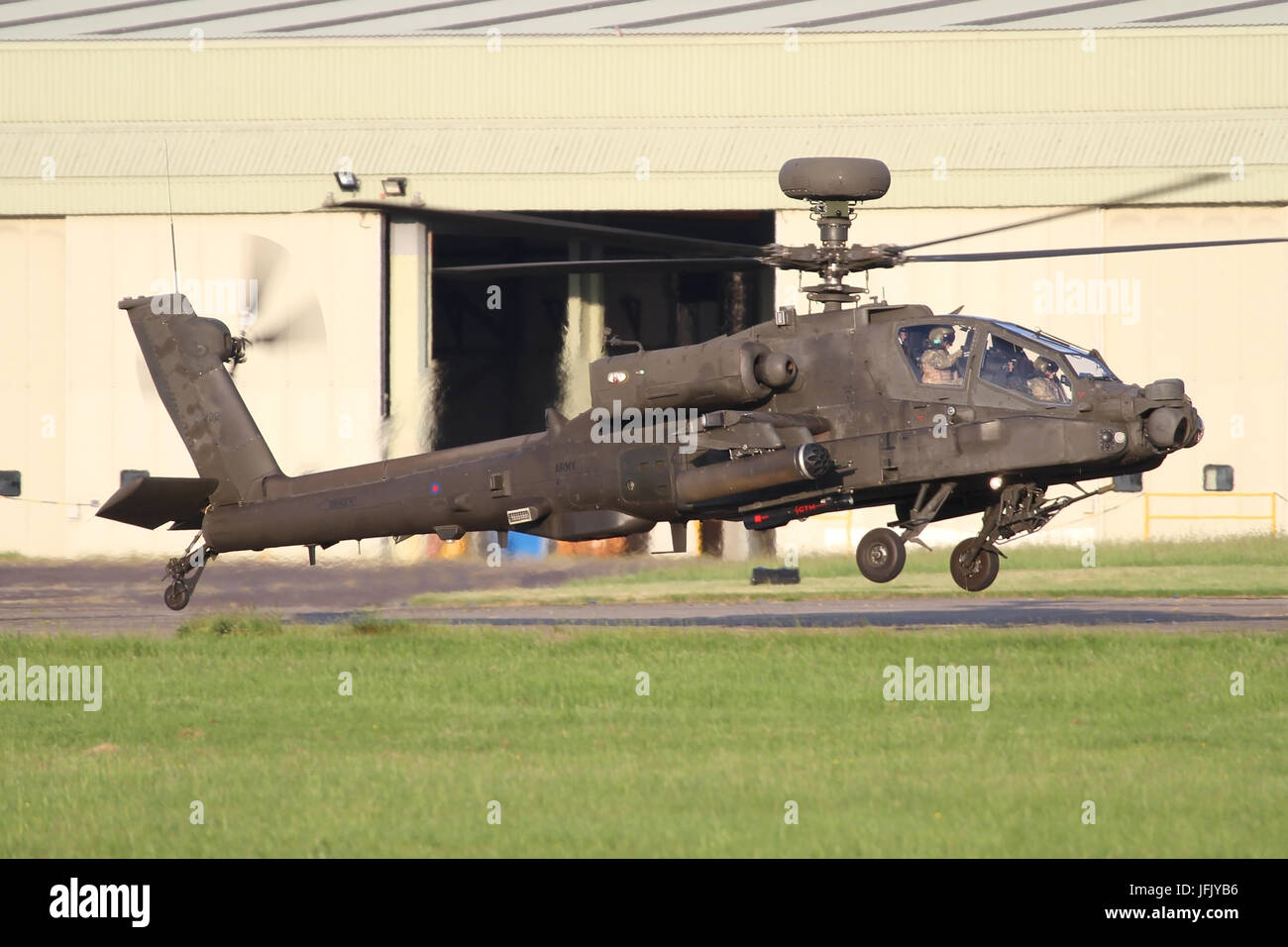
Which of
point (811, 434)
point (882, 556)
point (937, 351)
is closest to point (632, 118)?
point (811, 434)

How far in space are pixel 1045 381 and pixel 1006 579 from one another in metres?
13.7

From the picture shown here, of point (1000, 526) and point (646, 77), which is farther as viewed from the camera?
point (646, 77)

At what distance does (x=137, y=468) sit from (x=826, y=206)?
22.7 m

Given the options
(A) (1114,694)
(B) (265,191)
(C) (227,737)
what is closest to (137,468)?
(B) (265,191)

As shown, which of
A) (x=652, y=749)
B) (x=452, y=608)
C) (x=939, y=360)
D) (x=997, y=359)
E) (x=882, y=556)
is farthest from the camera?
(x=452, y=608)

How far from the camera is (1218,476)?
3425cm

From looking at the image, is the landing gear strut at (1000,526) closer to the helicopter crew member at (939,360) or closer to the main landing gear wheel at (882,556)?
the main landing gear wheel at (882,556)

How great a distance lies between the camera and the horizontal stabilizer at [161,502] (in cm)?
1991

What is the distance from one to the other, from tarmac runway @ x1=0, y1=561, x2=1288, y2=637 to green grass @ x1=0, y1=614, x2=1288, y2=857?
10.7 ft

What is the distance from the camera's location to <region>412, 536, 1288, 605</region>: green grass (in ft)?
91.5

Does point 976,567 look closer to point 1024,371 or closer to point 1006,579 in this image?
point 1024,371

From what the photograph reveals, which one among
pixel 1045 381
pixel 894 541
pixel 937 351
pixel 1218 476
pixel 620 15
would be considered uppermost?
pixel 620 15

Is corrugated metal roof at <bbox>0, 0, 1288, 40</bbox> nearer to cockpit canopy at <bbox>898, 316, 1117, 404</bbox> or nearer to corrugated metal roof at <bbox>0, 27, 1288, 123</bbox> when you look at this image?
corrugated metal roof at <bbox>0, 27, 1288, 123</bbox>

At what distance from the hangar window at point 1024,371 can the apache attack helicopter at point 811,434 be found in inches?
0.8
